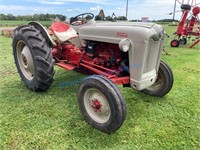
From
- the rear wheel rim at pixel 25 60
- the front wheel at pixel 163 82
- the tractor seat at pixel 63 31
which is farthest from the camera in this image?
the tractor seat at pixel 63 31

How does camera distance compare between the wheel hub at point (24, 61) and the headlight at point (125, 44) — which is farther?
the wheel hub at point (24, 61)

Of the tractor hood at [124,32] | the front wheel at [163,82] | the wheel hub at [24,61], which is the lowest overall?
the front wheel at [163,82]

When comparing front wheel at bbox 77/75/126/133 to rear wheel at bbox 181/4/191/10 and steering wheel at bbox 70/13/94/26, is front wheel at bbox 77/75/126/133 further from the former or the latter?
rear wheel at bbox 181/4/191/10

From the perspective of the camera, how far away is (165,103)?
3115mm

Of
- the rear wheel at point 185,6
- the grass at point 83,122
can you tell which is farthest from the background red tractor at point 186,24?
the grass at point 83,122

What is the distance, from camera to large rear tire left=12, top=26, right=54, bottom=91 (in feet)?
9.76

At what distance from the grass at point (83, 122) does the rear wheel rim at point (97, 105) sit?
160 mm

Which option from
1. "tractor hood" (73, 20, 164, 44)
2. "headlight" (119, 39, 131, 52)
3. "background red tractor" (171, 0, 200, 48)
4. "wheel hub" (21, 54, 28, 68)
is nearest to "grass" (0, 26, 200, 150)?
"wheel hub" (21, 54, 28, 68)

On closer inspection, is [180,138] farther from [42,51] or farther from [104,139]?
[42,51]

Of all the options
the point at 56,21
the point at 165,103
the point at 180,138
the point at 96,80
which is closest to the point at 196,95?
the point at 165,103

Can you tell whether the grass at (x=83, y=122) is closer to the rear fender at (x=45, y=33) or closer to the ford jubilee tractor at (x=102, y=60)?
the ford jubilee tractor at (x=102, y=60)

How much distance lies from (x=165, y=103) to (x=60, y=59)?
2024 mm

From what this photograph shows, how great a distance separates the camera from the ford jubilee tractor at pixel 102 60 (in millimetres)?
2299

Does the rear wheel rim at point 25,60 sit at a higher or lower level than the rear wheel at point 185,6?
lower
